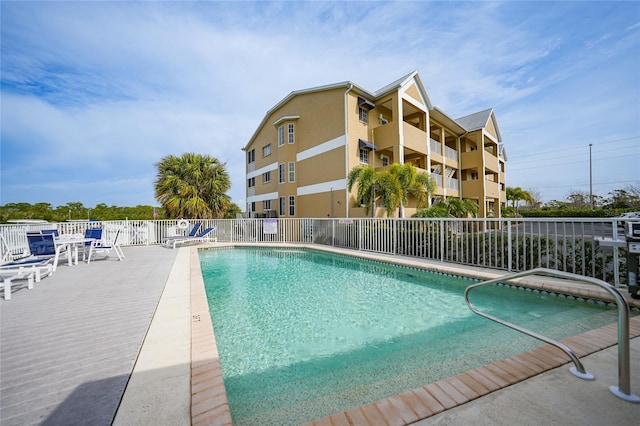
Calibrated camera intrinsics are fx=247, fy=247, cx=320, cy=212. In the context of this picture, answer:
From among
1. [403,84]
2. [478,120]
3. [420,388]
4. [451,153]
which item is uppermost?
[478,120]

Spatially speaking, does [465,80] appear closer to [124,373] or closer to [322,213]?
[322,213]

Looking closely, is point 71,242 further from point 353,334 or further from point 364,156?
point 364,156

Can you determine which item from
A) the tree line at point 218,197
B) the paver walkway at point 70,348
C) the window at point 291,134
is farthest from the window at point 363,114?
the paver walkway at point 70,348

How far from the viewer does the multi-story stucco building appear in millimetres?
14820

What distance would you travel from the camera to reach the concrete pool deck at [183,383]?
162cm

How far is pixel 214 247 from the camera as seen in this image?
12789mm

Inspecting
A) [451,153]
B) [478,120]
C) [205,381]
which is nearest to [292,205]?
[451,153]

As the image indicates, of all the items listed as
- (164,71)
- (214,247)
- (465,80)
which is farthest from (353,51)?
(214,247)

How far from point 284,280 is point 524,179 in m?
67.8

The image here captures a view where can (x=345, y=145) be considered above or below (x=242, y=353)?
above

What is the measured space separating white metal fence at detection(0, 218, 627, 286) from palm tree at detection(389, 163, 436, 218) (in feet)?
9.54

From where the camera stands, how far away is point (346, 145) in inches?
570

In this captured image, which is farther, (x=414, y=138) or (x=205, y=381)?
(x=414, y=138)

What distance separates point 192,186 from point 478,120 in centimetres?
2570
